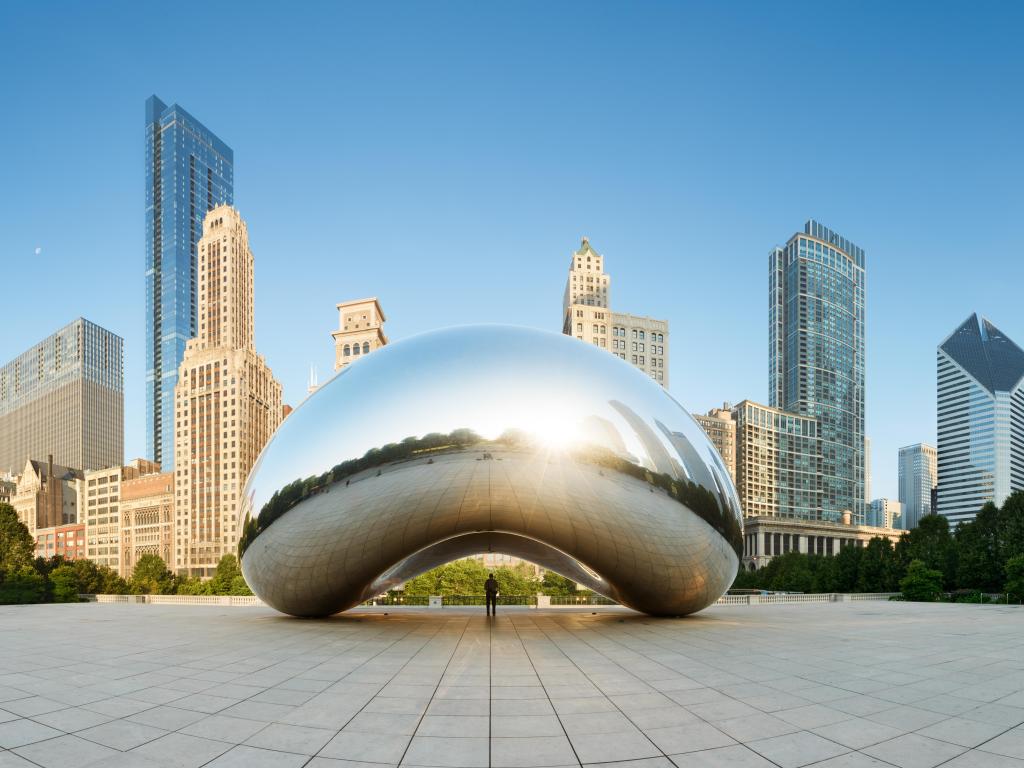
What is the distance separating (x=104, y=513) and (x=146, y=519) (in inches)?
673

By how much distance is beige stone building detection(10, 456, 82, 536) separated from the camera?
155625 millimetres

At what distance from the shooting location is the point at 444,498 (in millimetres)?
10836

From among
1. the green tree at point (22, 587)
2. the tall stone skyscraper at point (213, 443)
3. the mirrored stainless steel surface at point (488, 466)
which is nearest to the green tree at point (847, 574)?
the mirrored stainless steel surface at point (488, 466)

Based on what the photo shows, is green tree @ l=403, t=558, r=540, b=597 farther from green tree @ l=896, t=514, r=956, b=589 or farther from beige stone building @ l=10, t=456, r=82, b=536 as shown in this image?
beige stone building @ l=10, t=456, r=82, b=536

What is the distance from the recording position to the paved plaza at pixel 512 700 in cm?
499

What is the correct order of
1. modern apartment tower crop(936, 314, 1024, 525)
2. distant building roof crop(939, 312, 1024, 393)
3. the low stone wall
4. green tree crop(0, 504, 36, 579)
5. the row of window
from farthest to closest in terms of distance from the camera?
distant building roof crop(939, 312, 1024, 393), modern apartment tower crop(936, 314, 1024, 525), the row of window, green tree crop(0, 504, 36, 579), the low stone wall

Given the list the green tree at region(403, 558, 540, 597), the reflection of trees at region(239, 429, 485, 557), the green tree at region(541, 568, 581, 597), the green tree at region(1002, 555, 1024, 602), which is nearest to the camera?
the reflection of trees at region(239, 429, 485, 557)

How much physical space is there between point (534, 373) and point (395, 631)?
5784 millimetres

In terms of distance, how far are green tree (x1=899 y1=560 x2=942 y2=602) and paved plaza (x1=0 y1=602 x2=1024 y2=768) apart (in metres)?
19.6

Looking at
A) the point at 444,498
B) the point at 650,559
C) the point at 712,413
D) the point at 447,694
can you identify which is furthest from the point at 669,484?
the point at 712,413

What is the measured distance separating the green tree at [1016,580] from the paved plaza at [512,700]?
1902cm

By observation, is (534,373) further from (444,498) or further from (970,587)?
(970,587)

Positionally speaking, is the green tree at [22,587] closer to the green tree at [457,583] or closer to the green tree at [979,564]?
the green tree at [457,583]

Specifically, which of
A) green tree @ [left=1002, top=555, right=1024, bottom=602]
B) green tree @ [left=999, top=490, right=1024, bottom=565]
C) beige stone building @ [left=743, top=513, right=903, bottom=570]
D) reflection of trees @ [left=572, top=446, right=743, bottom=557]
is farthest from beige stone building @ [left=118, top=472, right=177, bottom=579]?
reflection of trees @ [left=572, top=446, right=743, bottom=557]
